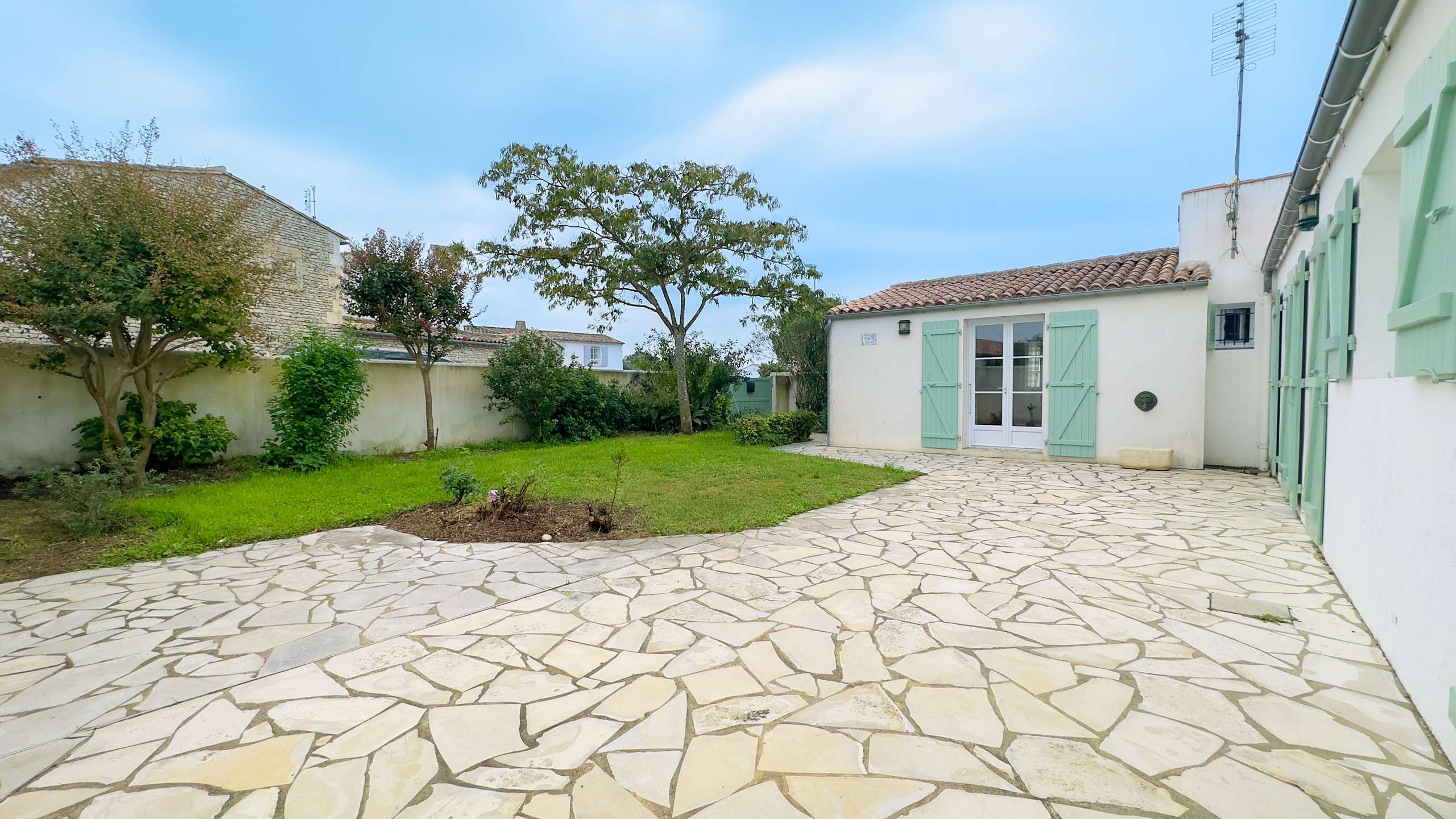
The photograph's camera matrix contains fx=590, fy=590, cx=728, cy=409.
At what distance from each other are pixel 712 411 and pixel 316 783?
43.9 feet

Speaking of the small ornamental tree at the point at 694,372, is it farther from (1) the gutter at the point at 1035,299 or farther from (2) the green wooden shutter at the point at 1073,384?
(2) the green wooden shutter at the point at 1073,384

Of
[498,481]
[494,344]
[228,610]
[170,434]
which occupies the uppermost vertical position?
[494,344]

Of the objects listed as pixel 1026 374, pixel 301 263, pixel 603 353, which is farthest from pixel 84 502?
pixel 603 353

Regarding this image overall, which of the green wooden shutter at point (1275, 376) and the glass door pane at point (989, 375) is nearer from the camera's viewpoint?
the green wooden shutter at point (1275, 376)

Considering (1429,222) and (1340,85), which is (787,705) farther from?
(1340,85)

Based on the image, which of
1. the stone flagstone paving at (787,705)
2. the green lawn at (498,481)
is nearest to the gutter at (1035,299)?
the green lawn at (498,481)

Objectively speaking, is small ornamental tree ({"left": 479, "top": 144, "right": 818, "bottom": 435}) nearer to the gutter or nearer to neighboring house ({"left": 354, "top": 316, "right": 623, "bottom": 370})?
neighboring house ({"left": 354, "top": 316, "right": 623, "bottom": 370})

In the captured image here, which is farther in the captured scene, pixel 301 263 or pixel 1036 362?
pixel 301 263

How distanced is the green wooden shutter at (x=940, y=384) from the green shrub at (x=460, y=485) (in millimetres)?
7630

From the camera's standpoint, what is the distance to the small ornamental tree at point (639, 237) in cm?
1311

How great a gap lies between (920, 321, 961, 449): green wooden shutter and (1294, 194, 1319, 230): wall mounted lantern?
5266 mm

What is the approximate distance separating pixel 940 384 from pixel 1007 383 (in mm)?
1053

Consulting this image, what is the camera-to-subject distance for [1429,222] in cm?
210

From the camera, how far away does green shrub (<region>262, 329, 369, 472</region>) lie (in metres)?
8.09
